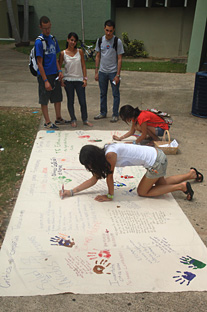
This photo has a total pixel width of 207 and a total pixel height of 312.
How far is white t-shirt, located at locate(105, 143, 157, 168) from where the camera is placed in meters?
2.78

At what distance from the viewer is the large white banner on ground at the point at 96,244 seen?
81.2 inches

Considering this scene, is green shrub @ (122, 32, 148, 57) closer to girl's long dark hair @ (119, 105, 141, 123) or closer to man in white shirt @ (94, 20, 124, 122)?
man in white shirt @ (94, 20, 124, 122)

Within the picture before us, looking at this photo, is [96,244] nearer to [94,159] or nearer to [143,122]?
[94,159]

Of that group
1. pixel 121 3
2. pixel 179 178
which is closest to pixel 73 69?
pixel 179 178

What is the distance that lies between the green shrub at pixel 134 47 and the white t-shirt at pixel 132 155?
1160 cm

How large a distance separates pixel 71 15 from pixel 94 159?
17.9 m

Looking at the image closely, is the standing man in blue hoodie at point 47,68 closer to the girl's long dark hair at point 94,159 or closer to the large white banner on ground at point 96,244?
the large white banner on ground at point 96,244

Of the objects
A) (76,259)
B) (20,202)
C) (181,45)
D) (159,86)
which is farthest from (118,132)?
(181,45)

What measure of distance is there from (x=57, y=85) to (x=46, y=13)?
52.4 ft

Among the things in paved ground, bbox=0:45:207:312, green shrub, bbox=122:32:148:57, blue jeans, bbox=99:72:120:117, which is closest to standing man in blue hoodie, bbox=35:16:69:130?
paved ground, bbox=0:45:207:312

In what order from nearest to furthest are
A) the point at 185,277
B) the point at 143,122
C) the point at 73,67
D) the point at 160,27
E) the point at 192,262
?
1. the point at 185,277
2. the point at 192,262
3. the point at 143,122
4. the point at 73,67
5. the point at 160,27

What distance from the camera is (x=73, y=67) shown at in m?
4.71

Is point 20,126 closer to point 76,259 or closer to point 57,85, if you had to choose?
point 57,85

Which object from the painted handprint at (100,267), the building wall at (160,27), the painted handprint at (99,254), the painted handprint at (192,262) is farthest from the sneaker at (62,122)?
the building wall at (160,27)
